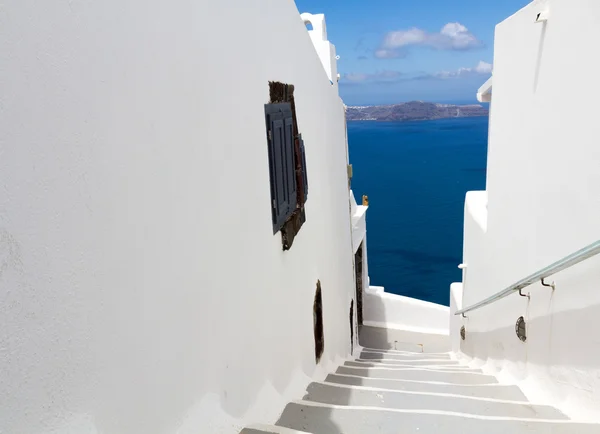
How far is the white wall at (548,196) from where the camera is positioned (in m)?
3.11

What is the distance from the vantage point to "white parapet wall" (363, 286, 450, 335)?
11988 millimetres

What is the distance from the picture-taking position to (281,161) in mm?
3936

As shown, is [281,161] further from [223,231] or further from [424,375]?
[424,375]

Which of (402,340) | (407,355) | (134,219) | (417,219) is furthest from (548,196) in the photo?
(417,219)

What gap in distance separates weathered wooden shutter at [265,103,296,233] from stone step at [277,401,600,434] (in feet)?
4.27

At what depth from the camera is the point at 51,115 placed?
129 cm

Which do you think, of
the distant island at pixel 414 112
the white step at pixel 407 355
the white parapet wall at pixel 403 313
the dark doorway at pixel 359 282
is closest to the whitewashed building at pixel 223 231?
the white step at pixel 407 355

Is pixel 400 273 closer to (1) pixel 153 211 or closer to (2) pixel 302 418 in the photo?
(2) pixel 302 418

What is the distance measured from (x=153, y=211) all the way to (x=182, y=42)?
0.77 m

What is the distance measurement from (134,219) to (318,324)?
4275 mm

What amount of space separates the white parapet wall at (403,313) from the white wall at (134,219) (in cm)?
932

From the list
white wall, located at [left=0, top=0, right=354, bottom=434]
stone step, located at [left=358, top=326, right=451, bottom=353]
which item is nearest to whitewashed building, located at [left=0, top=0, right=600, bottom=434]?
white wall, located at [left=0, top=0, right=354, bottom=434]

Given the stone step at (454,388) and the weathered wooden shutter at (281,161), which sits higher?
the weathered wooden shutter at (281,161)

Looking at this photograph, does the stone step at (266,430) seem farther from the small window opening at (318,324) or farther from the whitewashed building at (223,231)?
the small window opening at (318,324)
